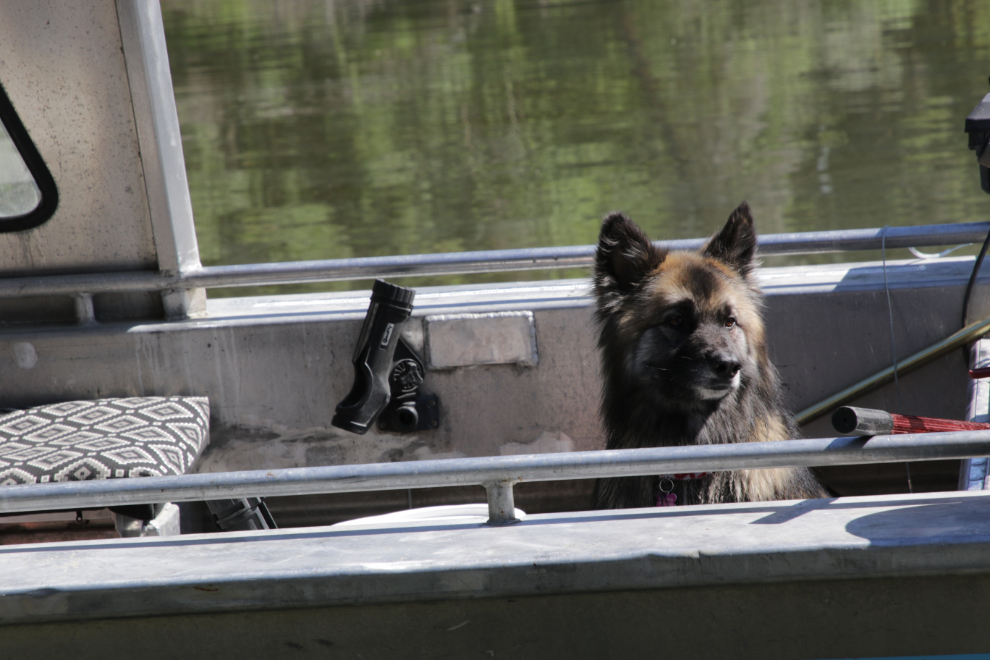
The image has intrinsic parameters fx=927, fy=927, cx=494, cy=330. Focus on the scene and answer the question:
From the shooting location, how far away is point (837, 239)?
3305 mm

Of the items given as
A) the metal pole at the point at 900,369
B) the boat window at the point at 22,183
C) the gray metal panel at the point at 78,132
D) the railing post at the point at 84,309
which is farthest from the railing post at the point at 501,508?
the boat window at the point at 22,183

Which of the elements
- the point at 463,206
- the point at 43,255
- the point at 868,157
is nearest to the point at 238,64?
the point at 463,206

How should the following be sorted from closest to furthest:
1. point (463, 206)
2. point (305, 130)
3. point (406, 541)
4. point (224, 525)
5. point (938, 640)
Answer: point (938, 640) < point (406, 541) < point (224, 525) < point (463, 206) < point (305, 130)

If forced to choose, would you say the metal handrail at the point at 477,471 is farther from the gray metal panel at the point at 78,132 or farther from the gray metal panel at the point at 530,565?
the gray metal panel at the point at 78,132

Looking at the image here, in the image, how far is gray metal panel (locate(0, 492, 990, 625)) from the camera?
1.65m

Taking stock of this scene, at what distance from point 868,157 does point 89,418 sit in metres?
10.7

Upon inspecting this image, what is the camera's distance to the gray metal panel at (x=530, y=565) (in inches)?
64.8

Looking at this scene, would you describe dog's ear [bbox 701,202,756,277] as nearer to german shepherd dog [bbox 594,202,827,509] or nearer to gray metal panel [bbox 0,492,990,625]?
german shepherd dog [bbox 594,202,827,509]

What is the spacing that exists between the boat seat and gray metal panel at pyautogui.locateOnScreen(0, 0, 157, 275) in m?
0.56

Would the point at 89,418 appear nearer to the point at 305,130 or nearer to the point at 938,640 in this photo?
the point at 938,640

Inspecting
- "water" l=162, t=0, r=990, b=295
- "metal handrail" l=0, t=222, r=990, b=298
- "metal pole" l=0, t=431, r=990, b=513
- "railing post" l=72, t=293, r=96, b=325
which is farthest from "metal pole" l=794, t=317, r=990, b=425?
"water" l=162, t=0, r=990, b=295

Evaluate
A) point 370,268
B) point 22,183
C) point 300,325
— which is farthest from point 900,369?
point 22,183

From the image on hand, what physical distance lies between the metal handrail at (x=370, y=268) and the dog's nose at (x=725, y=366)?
708 mm

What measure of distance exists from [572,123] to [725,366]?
40.2 feet
